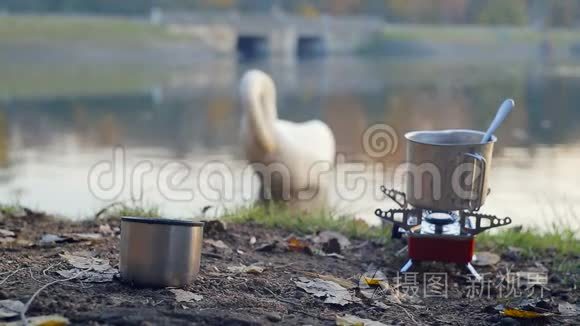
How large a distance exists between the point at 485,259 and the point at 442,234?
0.68m

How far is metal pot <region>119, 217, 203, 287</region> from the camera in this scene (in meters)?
3.41

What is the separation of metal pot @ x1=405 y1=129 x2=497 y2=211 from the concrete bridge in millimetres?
43888

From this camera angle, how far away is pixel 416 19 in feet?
210

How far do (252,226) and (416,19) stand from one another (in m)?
60.1

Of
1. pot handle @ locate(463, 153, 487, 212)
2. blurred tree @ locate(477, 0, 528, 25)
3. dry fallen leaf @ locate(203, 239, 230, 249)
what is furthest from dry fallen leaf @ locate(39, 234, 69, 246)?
blurred tree @ locate(477, 0, 528, 25)

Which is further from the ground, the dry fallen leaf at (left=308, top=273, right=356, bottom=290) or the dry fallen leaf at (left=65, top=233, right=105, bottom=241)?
the dry fallen leaf at (left=65, top=233, right=105, bottom=241)

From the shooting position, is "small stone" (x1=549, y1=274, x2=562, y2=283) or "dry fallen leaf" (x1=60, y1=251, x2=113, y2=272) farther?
"small stone" (x1=549, y1=274, x2=562, y2=283)

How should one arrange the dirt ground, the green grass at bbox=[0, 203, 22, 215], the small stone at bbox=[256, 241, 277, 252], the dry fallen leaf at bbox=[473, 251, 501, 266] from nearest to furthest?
the dirt ground → the small stone at bbox=[256, 241, 277, 252] → the dry fallen leaf at bbox=[473, 251, 501, 266] → the green grass at bbox=[0, 203, 22, 215]

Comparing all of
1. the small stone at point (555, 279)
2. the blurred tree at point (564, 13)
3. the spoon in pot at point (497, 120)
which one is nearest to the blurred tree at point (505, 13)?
the blurred tree at point (564, 13)

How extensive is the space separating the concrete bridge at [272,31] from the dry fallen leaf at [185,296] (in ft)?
146

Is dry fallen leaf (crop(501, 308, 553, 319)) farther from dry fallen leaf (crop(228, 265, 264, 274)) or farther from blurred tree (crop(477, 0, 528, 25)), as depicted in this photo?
blurred tree (crop(477, 0, 528, 25))

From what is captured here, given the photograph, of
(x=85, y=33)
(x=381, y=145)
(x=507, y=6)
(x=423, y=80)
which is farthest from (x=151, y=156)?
(x=507, y=6)

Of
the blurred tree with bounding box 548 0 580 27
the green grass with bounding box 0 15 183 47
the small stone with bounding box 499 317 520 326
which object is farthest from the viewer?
the blurred tree with bounding box 548 0 580 27

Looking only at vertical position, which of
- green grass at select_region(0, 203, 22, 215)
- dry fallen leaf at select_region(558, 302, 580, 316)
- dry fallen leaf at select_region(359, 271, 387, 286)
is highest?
green grass at select_region(0, 203, 22, 215)
